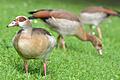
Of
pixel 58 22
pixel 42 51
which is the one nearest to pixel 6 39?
pixel 58 22

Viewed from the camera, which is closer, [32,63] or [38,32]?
[38,32]

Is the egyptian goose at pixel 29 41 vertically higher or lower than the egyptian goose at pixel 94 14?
higher

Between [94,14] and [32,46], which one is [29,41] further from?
[94,14]

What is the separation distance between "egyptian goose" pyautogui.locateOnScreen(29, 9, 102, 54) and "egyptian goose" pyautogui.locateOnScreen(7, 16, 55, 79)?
11.0 ft

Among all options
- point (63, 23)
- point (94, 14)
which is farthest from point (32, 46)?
point (94, 14)

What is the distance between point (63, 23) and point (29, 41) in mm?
4193

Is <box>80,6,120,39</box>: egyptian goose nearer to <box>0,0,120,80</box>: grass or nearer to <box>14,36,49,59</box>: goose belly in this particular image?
<box>0,0,120,80</box>: grass

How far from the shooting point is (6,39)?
10859mm

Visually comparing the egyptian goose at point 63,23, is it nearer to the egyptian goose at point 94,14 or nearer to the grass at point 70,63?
the grass at point 70,63

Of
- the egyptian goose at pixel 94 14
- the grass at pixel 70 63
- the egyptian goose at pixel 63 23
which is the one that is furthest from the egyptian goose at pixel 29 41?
the egyptian goose at pixel 94 14

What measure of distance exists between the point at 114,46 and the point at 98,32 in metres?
2.25

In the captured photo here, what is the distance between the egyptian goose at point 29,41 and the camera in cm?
747

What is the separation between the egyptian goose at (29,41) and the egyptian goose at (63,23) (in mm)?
3365

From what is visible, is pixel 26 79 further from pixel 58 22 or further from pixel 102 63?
pixel 58 22
